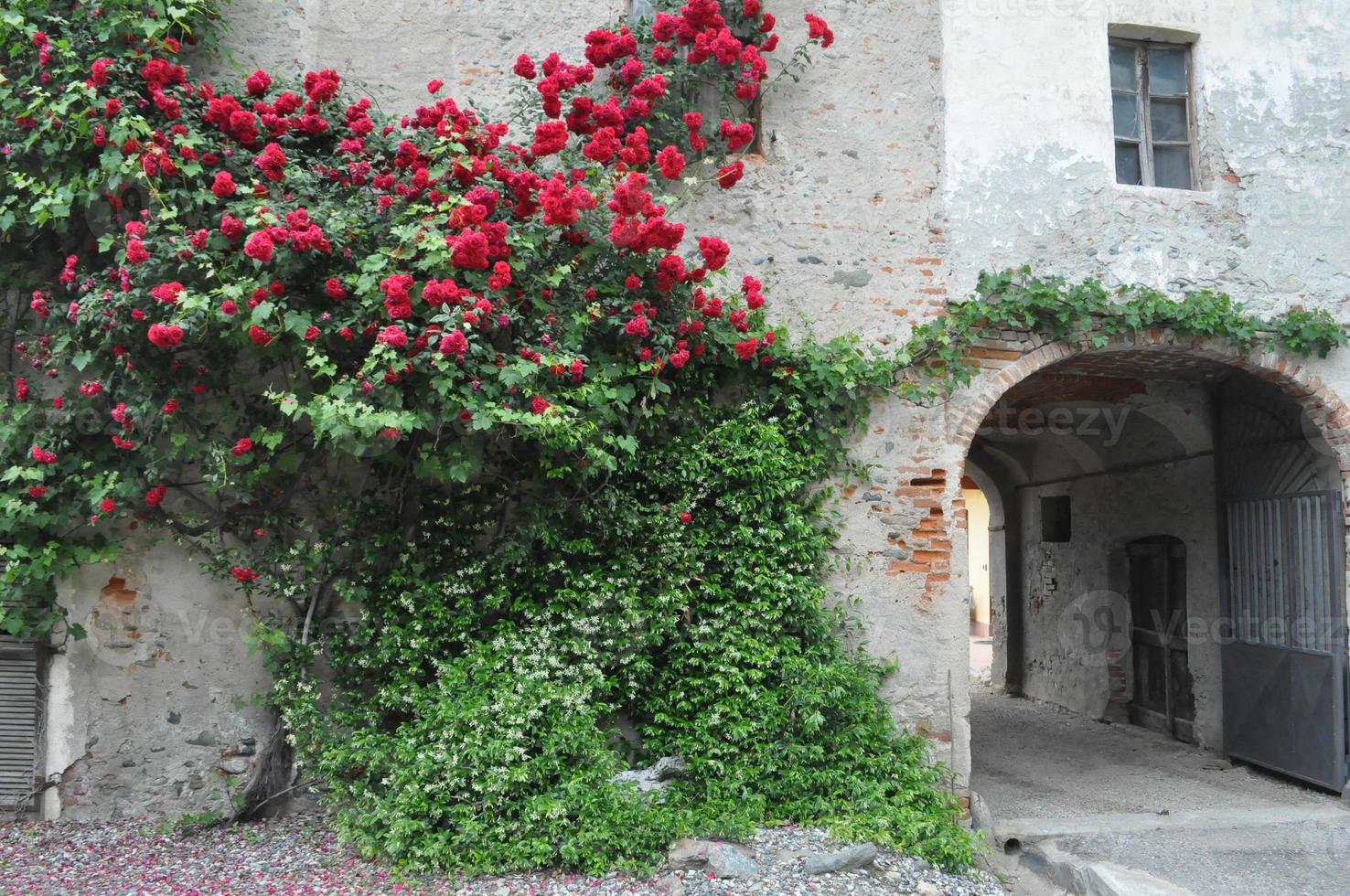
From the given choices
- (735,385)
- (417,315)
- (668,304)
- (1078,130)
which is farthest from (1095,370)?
(417,315)

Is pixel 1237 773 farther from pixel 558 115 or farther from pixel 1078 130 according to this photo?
pixel 558 115

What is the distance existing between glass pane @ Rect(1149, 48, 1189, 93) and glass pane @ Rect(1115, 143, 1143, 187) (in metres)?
0.41

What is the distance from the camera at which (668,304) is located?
17.1 ft

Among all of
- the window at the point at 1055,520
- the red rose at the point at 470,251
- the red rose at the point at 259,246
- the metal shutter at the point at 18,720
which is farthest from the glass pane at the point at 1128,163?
the metal shutter at the point at 18,720

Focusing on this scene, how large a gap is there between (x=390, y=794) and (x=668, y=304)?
276 cm

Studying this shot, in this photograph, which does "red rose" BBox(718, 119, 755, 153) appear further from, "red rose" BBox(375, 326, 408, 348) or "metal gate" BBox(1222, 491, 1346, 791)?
"metal gate" BBox(1222, 491, 1346, 791)

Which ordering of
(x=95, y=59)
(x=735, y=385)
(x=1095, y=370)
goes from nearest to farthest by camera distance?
(x=95, y=59)
(x=735, y=385)
(x=1095, y=370)

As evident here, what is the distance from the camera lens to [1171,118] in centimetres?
639

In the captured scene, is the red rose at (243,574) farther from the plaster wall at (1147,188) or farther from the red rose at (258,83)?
the plaster wall at (1147,188)

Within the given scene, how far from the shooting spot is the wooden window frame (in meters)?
6.31

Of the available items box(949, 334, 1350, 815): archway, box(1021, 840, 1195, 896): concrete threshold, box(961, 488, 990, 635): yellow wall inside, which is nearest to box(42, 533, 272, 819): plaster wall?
box(1021, 840, 1195, 896): concrete threshold

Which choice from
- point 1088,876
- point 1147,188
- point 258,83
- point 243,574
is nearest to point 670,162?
point 258,83

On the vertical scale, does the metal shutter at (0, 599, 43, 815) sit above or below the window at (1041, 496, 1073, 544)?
below

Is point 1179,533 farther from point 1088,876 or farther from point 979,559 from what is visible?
point 979,559
